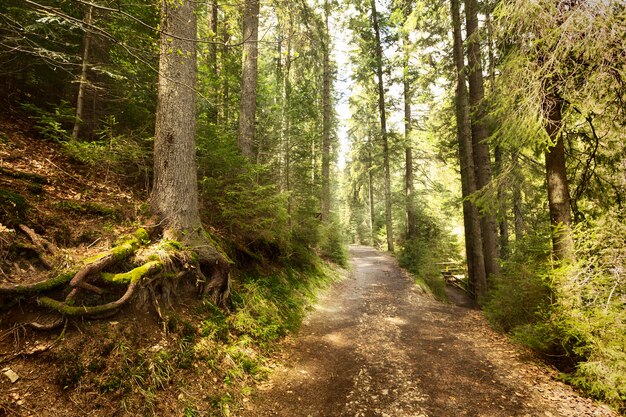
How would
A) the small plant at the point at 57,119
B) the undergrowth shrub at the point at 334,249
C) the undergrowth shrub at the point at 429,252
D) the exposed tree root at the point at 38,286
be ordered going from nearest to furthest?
the exposed tree root at the point at 38,286
the small plant at the point at 57,119
the undergrowth shrub at the point at 429,252
the undergrowth shrub at the point at 334,249

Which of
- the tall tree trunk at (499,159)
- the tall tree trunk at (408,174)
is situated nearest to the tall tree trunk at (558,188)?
the tall tree trunk at (499,159)

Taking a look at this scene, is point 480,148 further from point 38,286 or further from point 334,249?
point 38,286

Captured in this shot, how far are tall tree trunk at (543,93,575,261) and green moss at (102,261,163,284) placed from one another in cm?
688

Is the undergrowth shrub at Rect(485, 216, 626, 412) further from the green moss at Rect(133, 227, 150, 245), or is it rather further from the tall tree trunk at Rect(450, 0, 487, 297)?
the green moss at Rect(133, 227, 150, 245)

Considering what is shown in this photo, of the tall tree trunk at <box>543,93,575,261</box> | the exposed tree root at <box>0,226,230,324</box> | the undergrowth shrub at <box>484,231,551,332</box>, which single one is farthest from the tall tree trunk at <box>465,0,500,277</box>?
the exposed tree root at <box>0,226,230,324</box>

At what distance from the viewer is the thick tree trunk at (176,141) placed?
5.38 m

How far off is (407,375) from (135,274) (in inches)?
187

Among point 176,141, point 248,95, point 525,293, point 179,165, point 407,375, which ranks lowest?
point 407,375

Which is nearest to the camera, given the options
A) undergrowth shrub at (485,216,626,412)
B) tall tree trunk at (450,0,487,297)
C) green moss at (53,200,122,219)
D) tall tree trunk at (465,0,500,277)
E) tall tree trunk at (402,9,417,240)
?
undergrowth shrub at (485,216,626,412)

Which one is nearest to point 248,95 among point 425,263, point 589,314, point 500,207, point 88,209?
point 88,209

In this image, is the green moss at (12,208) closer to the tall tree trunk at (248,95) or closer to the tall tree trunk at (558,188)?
the tall tree trunk at (248,95)

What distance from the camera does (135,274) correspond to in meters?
4.10

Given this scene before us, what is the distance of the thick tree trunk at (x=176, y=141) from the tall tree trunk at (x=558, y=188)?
22.2 feet

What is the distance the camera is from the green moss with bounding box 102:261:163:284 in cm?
392
